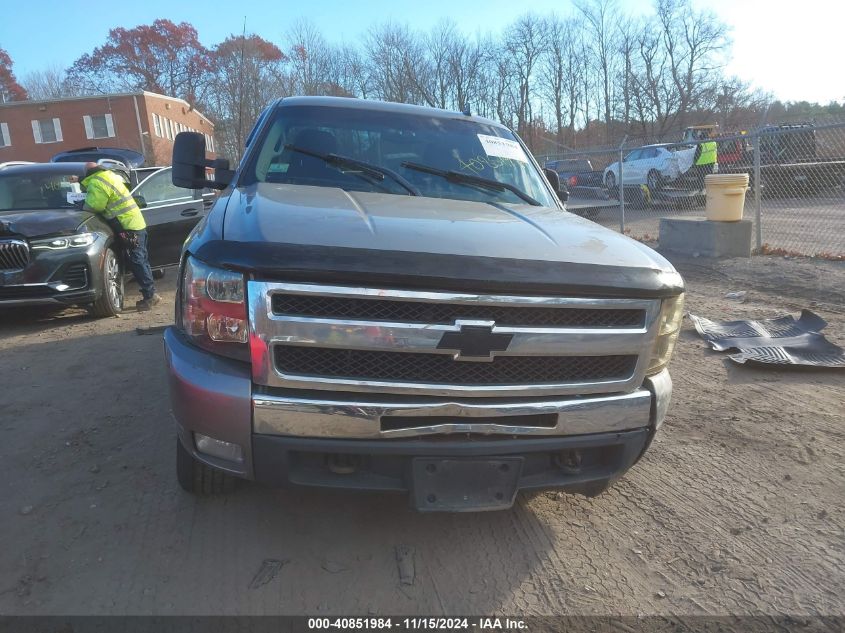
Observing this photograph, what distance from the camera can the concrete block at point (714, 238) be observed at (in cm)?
955

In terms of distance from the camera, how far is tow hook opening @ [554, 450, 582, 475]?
2.31 m

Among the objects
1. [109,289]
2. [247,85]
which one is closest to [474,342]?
[109,289]

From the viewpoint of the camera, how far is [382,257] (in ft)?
6.56

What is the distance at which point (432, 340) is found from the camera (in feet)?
6.69

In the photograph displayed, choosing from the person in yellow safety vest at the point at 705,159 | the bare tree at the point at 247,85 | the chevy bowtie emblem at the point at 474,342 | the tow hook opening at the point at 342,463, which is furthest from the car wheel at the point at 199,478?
the person in yellow safety vest at the point at 705,159

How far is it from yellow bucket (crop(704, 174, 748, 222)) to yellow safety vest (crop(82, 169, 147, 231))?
8.49m

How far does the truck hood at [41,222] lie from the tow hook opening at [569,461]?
219 inches

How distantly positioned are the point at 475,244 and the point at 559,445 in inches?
32.0

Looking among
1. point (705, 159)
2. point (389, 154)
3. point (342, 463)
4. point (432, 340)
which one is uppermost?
point (705, 159)

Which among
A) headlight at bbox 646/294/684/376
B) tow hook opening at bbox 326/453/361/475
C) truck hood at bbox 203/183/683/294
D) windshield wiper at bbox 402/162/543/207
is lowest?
tow hook opening at bbox 326/453/361/475

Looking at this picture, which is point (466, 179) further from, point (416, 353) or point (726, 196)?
point (726, 196)

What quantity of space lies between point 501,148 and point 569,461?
2.25 meters

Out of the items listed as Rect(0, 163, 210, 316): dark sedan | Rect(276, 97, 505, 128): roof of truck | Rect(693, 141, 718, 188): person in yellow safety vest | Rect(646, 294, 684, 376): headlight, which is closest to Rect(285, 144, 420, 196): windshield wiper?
Rect(276, 97, 505, 128): roof of truck

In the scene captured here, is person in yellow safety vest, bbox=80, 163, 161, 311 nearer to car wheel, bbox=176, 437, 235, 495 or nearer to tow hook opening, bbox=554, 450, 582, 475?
car wheel, bbox=176, 437, 235, 495
